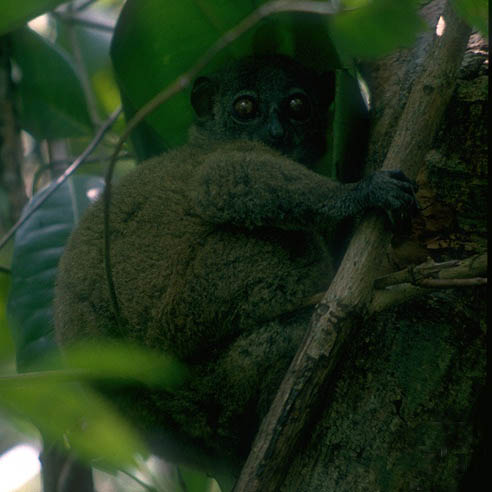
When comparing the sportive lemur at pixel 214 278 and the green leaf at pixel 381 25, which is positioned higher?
the green leaf at pixel 381 25

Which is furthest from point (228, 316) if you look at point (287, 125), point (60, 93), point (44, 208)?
point (60, 93)

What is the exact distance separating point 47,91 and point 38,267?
4.75 feet

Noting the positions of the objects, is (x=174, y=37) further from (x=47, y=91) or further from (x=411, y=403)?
(x=411, y=403)

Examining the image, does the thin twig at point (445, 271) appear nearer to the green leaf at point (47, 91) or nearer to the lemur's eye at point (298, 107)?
the lemur's eye at point (298, 107)

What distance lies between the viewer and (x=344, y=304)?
183 cm

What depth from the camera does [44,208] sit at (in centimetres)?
382

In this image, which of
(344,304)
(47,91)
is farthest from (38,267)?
(344,304)

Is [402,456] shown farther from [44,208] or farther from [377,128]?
[44,208]

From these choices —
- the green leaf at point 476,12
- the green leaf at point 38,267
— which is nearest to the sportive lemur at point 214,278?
the green leaf at point 38,267

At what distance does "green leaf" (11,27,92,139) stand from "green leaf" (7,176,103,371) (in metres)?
0.54

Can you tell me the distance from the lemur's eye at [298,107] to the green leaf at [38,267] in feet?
4.24

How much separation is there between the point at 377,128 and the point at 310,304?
30.0 inches

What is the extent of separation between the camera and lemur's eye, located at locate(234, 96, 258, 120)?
359 centimetres

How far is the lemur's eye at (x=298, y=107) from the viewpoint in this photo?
3.55 meters
